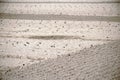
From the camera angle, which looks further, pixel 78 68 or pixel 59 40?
pixel 59 40

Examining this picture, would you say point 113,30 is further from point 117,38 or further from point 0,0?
point 0,0

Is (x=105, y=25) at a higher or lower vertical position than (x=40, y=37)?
higher

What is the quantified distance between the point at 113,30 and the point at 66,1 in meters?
0.61

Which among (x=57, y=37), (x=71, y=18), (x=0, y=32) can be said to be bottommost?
(x=0, y=32)

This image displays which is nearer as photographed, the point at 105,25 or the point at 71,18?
the point at 105,25

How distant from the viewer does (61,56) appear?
1312 millimetres

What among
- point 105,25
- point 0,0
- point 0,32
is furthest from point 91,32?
point 0,0

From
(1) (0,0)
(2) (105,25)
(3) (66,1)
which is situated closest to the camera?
(2) (105,25)

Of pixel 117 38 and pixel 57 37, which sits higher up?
pixel 117 38

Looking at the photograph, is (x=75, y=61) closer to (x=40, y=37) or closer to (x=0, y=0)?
(x=40, y=37)

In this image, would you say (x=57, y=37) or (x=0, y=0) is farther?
(x=0, y=0)

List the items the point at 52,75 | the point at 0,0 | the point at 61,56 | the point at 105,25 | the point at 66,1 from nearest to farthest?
the point at 52,75 → the point at 61,56 → the point at 105,25 → the point at 66,1 → the point at 0,0

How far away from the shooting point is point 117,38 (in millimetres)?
1445

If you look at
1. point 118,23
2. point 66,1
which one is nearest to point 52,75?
point 118,23
